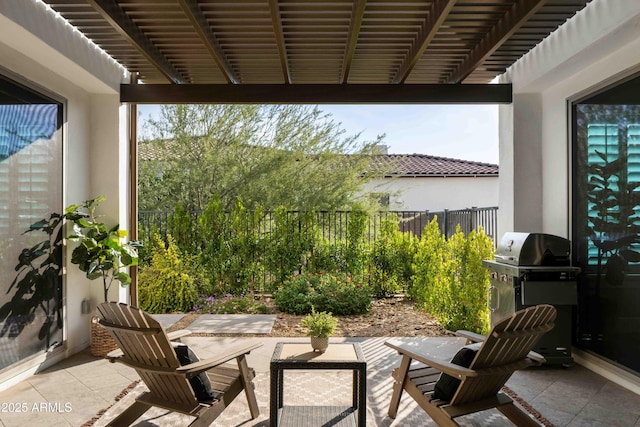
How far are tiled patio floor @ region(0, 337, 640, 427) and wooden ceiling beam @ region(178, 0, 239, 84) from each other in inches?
121

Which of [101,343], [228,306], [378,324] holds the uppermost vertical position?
[101,343]

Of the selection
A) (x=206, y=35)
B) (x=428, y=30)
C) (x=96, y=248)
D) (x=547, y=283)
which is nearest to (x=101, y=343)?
(x=96, y=248)

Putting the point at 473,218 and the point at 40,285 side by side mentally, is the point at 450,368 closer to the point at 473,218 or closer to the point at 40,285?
the point at 40,285

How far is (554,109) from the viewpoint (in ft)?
18.2

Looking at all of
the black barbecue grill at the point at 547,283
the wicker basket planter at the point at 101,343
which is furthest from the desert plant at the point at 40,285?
the black barbecue grill at the point at 547,283

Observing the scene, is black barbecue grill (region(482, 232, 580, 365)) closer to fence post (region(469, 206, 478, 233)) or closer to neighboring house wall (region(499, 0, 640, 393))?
neighboring house wall (region(499, 0, 640, 393))

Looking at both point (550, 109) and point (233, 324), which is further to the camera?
point (233, 324)

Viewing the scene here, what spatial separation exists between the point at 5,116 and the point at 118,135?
1.63 meters

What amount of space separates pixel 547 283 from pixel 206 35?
3.99 m

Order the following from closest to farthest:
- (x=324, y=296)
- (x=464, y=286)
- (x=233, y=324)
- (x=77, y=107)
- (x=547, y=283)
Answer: (x=547, y=283)
(x=77, y=107)
(x=464, y=286)
(x=233, y=324)
(x=324, y=296)

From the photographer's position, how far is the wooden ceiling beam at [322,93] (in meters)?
5.71

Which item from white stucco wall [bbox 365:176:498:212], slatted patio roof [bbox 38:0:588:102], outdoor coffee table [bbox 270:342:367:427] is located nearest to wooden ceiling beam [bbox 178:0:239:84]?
slatted patio roof [bbox 38:0:588:102]

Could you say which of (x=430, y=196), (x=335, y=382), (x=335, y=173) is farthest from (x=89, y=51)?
(x=430, y=196)

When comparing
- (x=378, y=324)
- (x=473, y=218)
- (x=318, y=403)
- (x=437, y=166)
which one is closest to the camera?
(x=318, y=403)
